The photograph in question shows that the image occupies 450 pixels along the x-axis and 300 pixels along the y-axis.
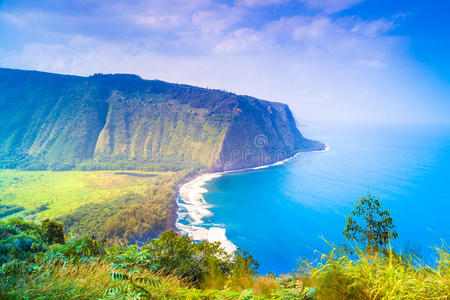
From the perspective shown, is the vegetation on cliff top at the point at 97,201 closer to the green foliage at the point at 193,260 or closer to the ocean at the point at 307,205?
the ocean at the point at 307,205

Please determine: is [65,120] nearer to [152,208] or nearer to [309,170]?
[152,208]

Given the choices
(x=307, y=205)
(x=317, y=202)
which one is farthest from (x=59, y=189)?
Result: (x=317, y=202)

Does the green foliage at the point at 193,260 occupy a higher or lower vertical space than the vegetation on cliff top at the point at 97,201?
higher

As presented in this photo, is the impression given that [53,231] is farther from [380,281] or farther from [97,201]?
[97,201]

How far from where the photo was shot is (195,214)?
5044 cm

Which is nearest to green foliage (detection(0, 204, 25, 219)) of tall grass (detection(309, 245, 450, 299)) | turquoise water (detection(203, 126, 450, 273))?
turquoise water (detection(203, 126, 450, 273))

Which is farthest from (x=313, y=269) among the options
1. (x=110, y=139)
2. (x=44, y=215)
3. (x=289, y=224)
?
(x=110, y=139)

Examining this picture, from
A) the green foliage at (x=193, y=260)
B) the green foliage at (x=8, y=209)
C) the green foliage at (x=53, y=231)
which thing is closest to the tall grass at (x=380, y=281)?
the green foliage at (x=193, y=260)

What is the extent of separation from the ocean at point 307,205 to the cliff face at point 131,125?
70.4 feet

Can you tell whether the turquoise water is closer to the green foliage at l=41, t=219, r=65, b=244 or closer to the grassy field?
the green foliage at l=41, t=219, r=65, b=244

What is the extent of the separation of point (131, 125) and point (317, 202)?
366 ft

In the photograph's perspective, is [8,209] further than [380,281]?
Yes

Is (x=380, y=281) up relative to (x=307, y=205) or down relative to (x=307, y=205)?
up

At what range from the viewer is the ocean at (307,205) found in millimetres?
38906
